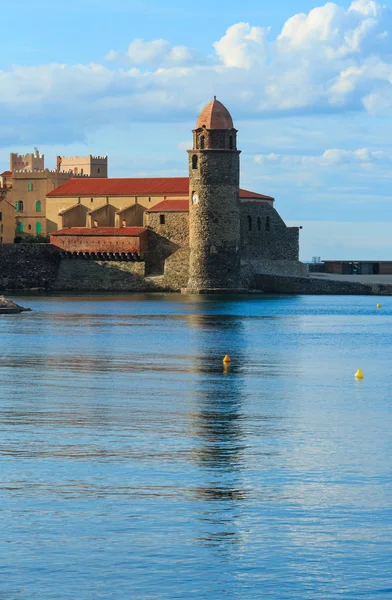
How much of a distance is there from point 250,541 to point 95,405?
10883 mm

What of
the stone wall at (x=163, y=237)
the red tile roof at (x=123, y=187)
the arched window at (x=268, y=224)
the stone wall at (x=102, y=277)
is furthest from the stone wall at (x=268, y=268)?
the red tile roof at (x=123, y=187)

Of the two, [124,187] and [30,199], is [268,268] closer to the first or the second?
[124,187]

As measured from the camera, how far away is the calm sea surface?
13406 millimetres

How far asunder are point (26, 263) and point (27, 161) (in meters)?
19.5

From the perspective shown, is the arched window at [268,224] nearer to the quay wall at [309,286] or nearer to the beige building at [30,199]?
the quay wall at [309,286]

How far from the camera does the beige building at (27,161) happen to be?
107m

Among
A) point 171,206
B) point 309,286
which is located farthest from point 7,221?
point 309,286

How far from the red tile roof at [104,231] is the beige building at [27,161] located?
16196mm

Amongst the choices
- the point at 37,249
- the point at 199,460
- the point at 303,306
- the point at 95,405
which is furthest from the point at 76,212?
the point at 199,460

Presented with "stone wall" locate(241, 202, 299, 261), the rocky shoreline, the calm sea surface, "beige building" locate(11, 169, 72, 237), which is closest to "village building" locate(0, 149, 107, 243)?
"beige building" locate(11, 169, 72, 237)

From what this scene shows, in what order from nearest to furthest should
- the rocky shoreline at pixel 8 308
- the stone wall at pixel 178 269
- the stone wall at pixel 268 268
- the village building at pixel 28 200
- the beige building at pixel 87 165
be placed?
1. the rocky shoreline at pixel 8 308
2. the stone wall at pixel 178 269
3. the stone wall at pixel 268 268
4. the village building at pixel 28 200
5. the beige building at pixel 87 165

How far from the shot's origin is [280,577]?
13.4 metres

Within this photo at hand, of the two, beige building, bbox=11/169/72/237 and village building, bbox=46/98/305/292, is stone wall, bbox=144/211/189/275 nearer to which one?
village building, bbox=46/98/305/292

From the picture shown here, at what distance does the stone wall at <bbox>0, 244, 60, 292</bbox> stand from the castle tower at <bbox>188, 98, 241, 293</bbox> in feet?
47.0
